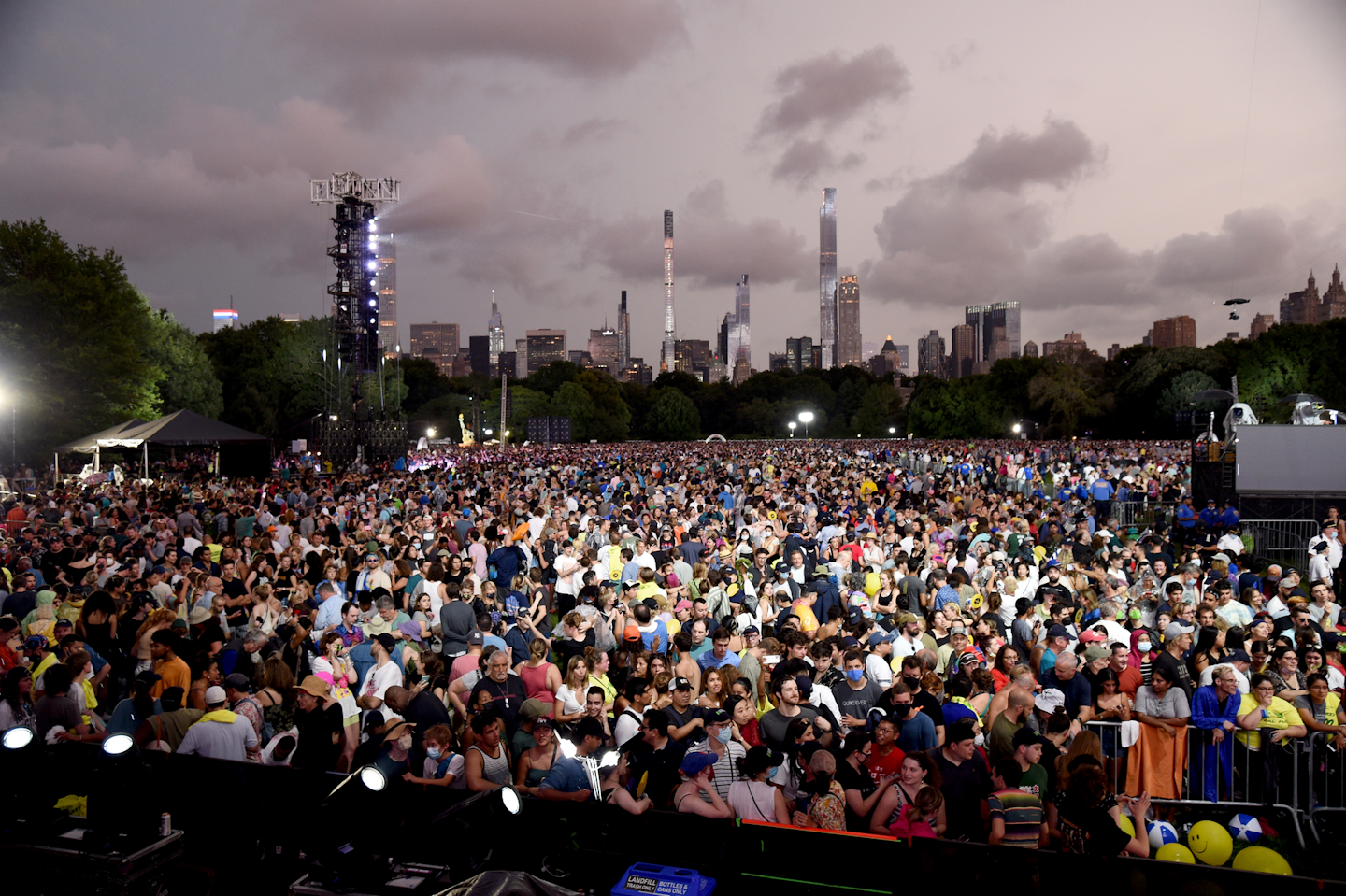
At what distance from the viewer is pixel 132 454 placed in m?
34.9

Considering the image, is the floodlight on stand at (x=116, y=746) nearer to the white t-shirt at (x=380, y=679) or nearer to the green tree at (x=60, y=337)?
the white t-shirt at (x=380, y=679)

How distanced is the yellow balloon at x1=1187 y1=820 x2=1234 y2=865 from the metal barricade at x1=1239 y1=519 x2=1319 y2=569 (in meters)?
13.4

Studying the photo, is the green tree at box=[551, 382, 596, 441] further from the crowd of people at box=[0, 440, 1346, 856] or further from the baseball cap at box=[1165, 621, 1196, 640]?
the baseball cap at box=[1165, 621, 1196, 640]

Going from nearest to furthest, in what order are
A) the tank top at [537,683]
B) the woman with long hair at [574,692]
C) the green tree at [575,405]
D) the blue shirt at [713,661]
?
the woman with long hair at [574,692], the tank top at [537,683], the blue shirt at [713,661], the green tree at [575,405]

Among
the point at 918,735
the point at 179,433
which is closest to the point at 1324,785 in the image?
the point at 918,735

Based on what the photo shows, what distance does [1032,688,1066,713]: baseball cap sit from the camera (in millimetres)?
5875

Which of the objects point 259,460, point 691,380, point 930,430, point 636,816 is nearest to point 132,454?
point 259,460

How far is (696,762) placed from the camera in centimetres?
468

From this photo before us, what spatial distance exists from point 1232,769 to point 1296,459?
52.2 ft

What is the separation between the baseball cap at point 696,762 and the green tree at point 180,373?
4765cm

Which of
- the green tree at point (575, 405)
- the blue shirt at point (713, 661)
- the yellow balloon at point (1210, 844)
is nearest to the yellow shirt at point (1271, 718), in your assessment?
the yellow balloon at point (1210, 844)

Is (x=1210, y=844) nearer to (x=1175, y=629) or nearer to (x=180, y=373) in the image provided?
(x=1175, y=629)

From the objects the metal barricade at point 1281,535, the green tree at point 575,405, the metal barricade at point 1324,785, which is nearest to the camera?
the metal barricade at point 1324,785

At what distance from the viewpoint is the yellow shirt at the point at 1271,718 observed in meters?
5.75
